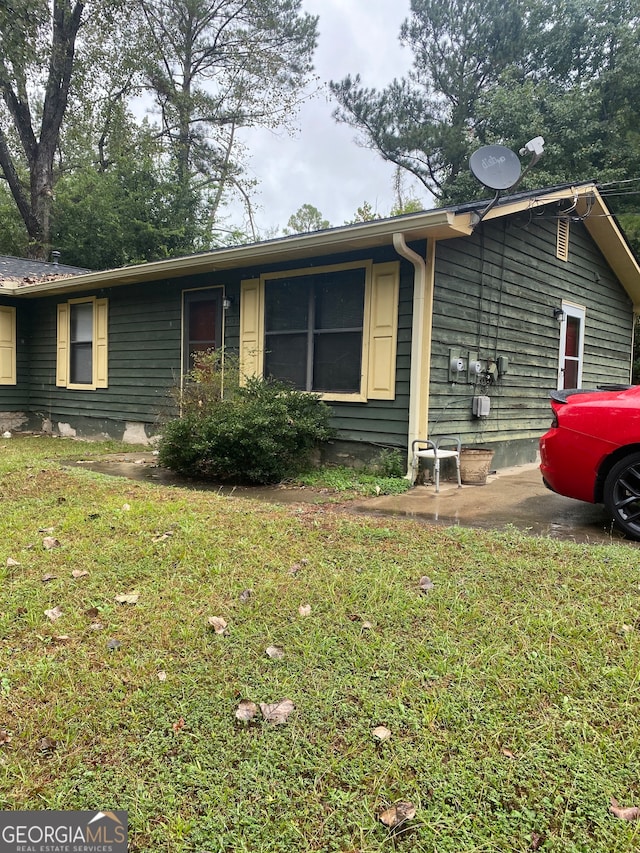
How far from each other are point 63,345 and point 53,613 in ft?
29.8

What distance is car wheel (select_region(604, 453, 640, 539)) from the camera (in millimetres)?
4008

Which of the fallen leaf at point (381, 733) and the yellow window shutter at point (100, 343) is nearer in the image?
the fallen leaf at point (381, 733)

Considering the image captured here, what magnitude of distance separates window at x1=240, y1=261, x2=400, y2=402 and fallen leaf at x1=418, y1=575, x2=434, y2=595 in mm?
3291

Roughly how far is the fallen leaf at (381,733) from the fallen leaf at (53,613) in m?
1.67

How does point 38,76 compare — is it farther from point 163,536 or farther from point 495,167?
point 163,536

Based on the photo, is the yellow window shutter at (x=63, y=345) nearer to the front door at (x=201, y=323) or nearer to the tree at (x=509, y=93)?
the front door at (x=201, y=323)

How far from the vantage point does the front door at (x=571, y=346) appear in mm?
8984

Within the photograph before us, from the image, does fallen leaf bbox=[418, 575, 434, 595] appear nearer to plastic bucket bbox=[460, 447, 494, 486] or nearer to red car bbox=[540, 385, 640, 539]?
red car bbox=[540, 385, 640, 539]

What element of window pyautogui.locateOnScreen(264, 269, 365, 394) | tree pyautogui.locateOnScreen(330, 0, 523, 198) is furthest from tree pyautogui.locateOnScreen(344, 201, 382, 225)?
window pyautogui.locateOnScreen(264, 269, 365, 394)

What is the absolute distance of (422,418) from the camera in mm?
6035

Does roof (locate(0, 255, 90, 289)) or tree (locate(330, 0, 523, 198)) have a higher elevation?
tree (locate(330, 0, 523, 198))

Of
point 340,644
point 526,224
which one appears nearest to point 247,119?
point 526,224

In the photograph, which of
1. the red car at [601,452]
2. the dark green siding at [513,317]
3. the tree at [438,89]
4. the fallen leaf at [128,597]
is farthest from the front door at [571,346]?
the tree at [438,89]

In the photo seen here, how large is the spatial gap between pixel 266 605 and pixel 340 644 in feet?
1.62
